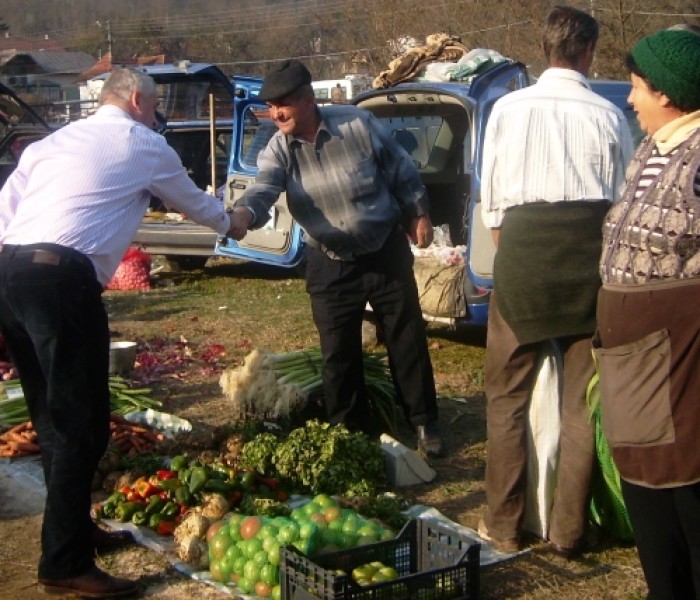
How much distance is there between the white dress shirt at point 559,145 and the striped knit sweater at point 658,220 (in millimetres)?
1064

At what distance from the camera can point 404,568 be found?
4156 mm

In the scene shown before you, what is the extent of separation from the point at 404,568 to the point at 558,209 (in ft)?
5.02

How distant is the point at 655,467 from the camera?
3.04 m

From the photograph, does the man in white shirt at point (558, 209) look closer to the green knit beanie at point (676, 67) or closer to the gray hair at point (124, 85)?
the green knit beanie at point (676, 67)

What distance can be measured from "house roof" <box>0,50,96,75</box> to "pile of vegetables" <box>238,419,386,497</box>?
2626 inches

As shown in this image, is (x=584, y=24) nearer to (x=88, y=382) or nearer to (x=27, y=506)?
(x=88, y=382)

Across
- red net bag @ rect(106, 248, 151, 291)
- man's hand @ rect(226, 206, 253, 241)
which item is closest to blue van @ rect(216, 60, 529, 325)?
red net bag @ rect(106, 248, 151, 291)

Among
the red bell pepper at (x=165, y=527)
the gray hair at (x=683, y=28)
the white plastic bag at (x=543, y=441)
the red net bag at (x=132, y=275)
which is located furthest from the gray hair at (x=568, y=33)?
the red net bag at (x=132, y=275)

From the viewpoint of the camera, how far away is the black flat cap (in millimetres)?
5480

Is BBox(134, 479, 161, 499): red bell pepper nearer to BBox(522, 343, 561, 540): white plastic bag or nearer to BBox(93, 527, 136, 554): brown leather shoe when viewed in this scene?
BBox(93, 527, 136, 554): brown leather shoe

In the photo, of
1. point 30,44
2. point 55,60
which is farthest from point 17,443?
point 30,44

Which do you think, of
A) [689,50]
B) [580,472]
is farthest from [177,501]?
[689,50]

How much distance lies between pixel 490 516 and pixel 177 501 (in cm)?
146

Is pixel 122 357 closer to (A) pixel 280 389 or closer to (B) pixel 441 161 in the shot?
(A) pixel 280 389
